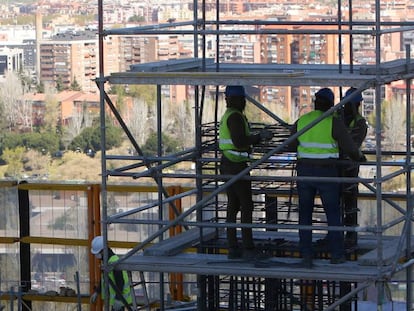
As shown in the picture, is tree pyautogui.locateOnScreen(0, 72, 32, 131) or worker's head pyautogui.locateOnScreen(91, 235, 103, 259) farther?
tree pyautogui.locateOnScreen(0, 72, 32, 131)

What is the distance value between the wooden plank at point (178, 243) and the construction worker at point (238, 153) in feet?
1.97

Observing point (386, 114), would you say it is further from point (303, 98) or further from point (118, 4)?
point (118, 4)

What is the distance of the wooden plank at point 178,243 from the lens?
1391 cm

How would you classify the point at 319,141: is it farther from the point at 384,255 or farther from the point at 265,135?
the point at 384,255

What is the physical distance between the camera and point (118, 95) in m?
98.6

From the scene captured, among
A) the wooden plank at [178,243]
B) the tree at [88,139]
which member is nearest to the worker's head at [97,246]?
the wooden plank at [178,243]

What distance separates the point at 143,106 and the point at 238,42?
32.4 ft

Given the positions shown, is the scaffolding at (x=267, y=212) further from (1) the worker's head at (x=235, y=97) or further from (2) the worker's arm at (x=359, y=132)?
(2) the worker's arm at (x=359, y=132)

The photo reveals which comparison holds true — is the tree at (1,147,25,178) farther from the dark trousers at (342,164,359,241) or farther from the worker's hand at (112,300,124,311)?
the dark trousers at (342,164,359,241)

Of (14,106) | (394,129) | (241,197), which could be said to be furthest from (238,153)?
(14,106)

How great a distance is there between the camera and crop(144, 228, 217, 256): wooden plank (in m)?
13.9

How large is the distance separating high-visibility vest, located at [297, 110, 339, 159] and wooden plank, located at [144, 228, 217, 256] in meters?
1.74

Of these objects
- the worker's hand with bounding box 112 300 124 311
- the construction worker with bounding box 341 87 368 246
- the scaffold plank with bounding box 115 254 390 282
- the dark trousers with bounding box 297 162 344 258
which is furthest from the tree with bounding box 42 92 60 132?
the dark trousers with bounding box 297 162 344 258

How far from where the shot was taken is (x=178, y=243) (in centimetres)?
1434
